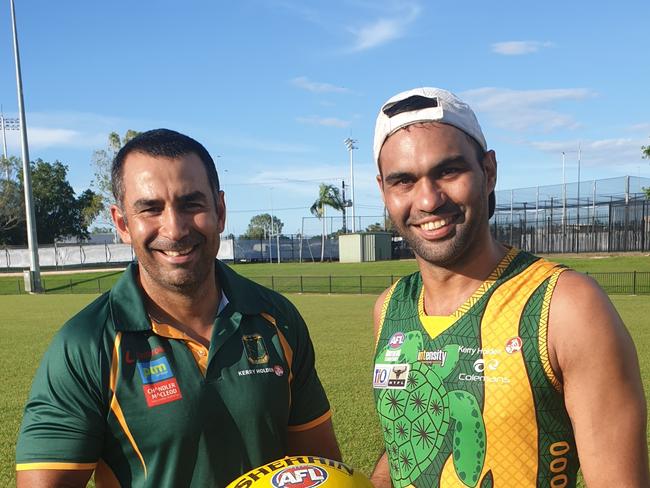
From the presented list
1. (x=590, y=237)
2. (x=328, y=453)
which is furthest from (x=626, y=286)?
(x=328, y=453)

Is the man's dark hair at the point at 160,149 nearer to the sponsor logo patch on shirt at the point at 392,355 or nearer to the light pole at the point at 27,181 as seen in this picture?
the sponsor logo patch on shirt at the point at 392,355

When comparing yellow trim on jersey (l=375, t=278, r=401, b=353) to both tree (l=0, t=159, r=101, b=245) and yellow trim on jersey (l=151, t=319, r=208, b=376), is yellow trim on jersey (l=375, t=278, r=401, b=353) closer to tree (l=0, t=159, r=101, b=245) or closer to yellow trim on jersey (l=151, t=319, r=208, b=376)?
yellow trim on jersey (l=151, t=319, r=208, b=376)

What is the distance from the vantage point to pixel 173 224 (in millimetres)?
2287

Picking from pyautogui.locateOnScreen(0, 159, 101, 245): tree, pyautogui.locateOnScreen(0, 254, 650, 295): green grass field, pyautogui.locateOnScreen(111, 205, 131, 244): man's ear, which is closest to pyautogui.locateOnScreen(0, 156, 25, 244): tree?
pyautogui.locateOnScreen(0, 159, 101, 245): tree

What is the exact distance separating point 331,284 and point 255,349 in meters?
27.3

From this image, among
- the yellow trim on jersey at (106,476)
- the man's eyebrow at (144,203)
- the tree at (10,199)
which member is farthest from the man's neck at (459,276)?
the tree at (10,199)

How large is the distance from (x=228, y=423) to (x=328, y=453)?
28.3 inches

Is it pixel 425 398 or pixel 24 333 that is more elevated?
pixel 425 398

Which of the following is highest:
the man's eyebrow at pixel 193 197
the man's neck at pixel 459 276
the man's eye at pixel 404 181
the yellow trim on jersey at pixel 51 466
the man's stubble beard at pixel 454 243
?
the man's eye at pixel 404 181

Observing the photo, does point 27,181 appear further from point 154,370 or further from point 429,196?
point 429,196

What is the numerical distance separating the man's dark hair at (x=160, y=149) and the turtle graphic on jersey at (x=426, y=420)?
3.68 ft

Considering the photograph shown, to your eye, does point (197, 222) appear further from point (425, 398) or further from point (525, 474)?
point (525, 474)

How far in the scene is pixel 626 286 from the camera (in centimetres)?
2416

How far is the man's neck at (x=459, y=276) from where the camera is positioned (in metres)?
2.22
